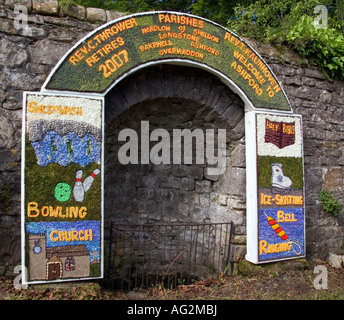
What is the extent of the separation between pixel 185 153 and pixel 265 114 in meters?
1.29

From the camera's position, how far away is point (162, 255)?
447cm

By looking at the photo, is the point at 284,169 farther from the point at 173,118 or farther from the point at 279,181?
the point at 173,118

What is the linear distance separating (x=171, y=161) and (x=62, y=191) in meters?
2.00

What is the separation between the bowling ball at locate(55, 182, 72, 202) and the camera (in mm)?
2859

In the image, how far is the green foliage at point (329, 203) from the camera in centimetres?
446

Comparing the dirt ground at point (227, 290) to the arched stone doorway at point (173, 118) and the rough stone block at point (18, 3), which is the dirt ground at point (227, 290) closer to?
the arched stone doorway at point (173, 118)

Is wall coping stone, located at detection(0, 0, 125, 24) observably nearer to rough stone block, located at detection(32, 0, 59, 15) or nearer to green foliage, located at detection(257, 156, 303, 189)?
rough stone block, located at detection(32, 0, 59, 15)

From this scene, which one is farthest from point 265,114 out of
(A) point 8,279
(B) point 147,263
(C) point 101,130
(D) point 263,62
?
(A) point 8,279

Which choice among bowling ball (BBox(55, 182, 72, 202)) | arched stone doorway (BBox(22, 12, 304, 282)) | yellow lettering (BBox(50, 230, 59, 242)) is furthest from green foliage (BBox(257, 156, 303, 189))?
yellow lettering (BBox(50, 230, 59, 242))

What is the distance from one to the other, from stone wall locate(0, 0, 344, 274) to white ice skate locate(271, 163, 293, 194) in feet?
1.20

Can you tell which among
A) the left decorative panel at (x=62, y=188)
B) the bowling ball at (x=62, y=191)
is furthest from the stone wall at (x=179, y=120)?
the bowling ball at (x=62, y=191)

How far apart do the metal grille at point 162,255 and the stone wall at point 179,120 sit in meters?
0.23

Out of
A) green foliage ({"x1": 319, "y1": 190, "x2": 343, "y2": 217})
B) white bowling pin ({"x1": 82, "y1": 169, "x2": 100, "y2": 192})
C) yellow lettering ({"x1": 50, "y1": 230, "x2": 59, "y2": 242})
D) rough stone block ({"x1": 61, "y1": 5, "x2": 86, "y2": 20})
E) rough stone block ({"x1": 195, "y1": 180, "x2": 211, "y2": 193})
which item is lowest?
yellow lettering ({"x1": 50, "y1": 230, "x2": 59, "y2": 242})

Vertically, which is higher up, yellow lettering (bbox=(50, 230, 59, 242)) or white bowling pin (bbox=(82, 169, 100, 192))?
white bowling pin (bbox=(82, 169, 100, 192))
